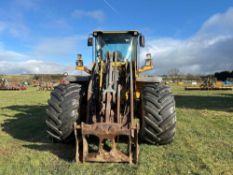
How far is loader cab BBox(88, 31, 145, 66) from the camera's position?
852 centimetres

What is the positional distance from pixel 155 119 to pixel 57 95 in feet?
7.04

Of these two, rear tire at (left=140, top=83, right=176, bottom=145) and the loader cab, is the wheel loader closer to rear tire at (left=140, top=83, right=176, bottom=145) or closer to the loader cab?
rear tire at (left=140, top=83, right=176, bottom=145)

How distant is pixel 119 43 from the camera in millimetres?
8648

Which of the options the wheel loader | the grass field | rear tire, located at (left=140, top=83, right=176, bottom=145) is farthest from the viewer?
rear tire, located at (left=140, top=83, right=176, bottom=145)

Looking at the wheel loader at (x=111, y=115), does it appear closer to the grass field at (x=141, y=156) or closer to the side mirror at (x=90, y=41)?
the grass field at (x=141, y=156)

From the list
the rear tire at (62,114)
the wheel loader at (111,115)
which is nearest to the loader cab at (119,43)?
the wheel loader at (111,115)

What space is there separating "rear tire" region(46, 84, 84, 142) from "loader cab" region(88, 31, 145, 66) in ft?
6.71

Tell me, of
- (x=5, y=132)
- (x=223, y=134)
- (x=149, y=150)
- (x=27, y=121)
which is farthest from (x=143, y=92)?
(x=27, y=121)

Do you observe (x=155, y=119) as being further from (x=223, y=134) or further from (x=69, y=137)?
(x=223, y=134)

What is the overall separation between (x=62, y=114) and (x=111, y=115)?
109cm

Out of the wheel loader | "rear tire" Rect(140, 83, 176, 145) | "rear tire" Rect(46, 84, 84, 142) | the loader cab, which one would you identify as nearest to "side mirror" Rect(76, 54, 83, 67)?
the loader cab

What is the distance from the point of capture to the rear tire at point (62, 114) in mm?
6586

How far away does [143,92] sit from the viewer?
676cm

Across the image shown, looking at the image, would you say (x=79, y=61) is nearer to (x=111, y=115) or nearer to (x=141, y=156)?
(x=111, y=115)
